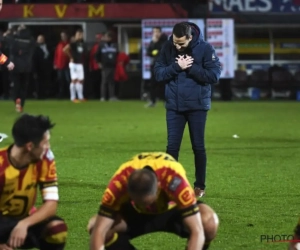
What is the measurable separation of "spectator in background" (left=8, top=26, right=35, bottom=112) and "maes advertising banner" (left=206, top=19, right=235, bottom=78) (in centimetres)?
612

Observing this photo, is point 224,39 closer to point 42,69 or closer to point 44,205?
point 42,69

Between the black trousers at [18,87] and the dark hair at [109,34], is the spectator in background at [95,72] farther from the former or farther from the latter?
the black trousers at [18,87]

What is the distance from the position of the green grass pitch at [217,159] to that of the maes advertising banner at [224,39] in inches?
103

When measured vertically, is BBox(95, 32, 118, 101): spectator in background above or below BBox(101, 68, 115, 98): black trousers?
above

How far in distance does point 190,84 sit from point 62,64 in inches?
781

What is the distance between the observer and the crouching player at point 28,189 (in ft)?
22.6

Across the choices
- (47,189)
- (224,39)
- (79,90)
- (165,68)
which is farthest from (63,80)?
(47,189)

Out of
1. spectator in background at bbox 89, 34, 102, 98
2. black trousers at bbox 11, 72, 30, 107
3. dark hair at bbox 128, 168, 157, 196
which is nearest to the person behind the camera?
dark hair at bbox 128, 168, 157, 196

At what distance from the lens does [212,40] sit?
30391 millimetres

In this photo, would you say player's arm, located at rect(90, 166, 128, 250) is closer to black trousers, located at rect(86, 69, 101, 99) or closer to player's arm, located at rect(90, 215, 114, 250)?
player's arm, located at rect(90, 215, 114, 250)

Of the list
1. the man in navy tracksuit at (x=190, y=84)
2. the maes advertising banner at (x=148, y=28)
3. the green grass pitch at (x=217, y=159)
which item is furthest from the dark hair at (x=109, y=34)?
the man in navy tracksuit at (x=190, y=84)

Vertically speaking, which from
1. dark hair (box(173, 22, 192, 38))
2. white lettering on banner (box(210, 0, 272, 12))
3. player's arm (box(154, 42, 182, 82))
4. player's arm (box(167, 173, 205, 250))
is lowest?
player's arm (box(167, 173, 205, 250))

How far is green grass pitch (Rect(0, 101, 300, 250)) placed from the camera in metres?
9.23

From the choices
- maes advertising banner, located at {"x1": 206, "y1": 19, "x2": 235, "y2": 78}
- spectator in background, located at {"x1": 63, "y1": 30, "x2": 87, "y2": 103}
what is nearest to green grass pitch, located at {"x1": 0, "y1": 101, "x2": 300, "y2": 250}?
spectator in background, located at {"x1": 63, "y1": 30, "x2": 87, "y2": 103}
